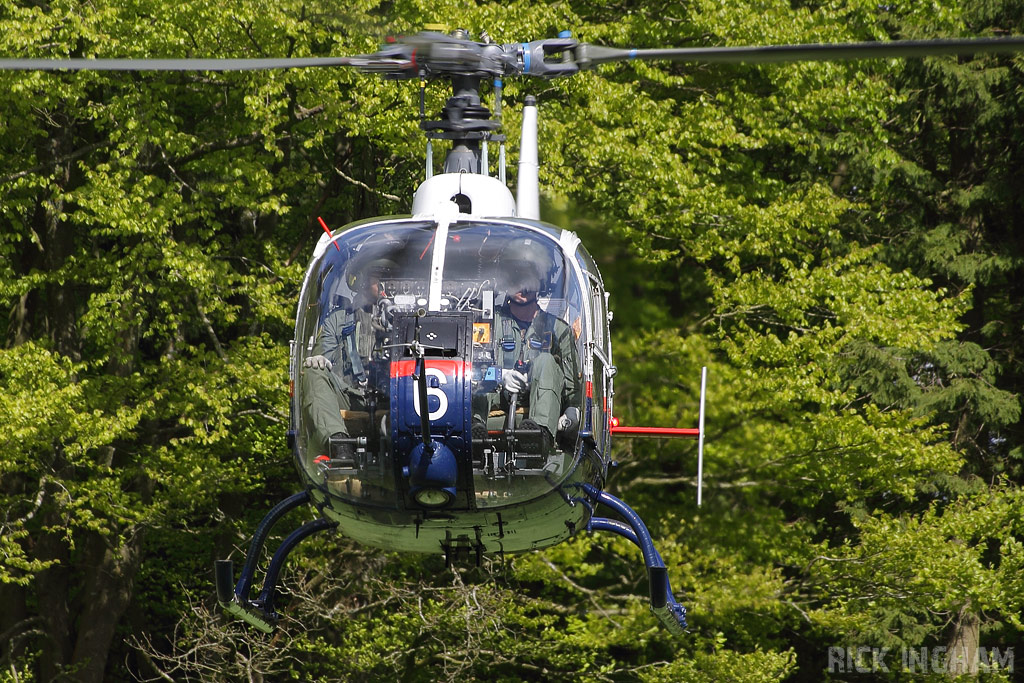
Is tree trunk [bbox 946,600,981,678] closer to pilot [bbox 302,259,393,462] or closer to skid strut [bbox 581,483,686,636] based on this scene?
skid strut [bbox 581,483,686,636]

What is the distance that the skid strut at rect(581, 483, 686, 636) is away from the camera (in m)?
8.45

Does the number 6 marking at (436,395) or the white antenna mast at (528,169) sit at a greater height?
the white antenna mast at (528,169)

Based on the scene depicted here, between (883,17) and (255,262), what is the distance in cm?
1100

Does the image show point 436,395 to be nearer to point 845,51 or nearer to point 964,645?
point 845,51

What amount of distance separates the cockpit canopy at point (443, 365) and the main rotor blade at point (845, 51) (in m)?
1.32

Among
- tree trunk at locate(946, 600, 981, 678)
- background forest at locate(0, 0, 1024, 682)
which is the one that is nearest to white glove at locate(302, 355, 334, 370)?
background forest at locate(0, 0, 1024, 682)

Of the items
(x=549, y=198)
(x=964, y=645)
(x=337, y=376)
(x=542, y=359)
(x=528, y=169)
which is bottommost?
(x=964, y=645)

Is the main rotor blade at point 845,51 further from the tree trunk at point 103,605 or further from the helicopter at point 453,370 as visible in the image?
the tree trunk at point 103,605

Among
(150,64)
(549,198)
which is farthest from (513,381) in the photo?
(549,198)

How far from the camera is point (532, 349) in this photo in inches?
306

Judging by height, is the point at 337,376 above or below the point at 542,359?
below

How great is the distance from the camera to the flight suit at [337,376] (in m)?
7.71

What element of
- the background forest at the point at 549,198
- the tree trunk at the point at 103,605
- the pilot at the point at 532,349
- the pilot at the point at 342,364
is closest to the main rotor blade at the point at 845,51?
the pilot at the point at 532,349

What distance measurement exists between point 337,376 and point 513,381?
1.09 m
